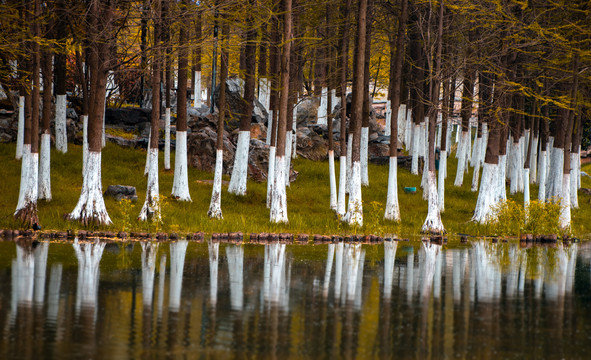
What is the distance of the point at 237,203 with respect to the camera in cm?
2814

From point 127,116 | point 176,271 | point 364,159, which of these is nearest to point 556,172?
point 364,159

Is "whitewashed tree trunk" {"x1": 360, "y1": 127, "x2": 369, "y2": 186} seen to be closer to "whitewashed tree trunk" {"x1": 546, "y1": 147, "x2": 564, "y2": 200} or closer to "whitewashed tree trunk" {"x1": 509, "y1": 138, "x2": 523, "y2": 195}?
"whitewashed tree trunk" {"x1": 509, "y1": 138, "x2": 523, "y2": 195}

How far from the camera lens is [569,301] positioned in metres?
12.5

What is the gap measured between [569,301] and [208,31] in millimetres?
14501

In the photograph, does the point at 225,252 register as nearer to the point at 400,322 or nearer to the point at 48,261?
the point at 48,261

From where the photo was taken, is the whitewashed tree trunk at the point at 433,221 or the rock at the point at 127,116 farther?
the rock at the point at 127,116

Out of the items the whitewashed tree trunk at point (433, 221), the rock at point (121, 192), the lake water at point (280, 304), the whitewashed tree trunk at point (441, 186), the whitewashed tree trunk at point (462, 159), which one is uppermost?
the whitewashed tree trunk at point (462, 159)

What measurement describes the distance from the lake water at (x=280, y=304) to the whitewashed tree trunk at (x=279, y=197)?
17.3ft

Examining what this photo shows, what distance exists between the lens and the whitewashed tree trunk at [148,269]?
11.3 metres

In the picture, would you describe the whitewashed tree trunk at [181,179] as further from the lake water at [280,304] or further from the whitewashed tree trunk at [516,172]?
the whitewashed tree trunk at [516,172]

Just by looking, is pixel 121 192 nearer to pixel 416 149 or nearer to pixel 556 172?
pixel 416 149

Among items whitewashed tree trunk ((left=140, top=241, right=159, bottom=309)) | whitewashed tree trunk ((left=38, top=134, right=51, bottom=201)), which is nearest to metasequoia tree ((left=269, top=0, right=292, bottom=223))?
whitewashed tree trunk ((left=140, top=241, right=159, bottom=309))

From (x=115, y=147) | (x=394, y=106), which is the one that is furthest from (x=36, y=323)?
(x=115, y=147)

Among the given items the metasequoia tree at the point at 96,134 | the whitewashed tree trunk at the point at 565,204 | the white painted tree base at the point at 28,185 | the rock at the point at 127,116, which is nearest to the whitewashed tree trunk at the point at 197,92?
the rock at the point at 127,116
